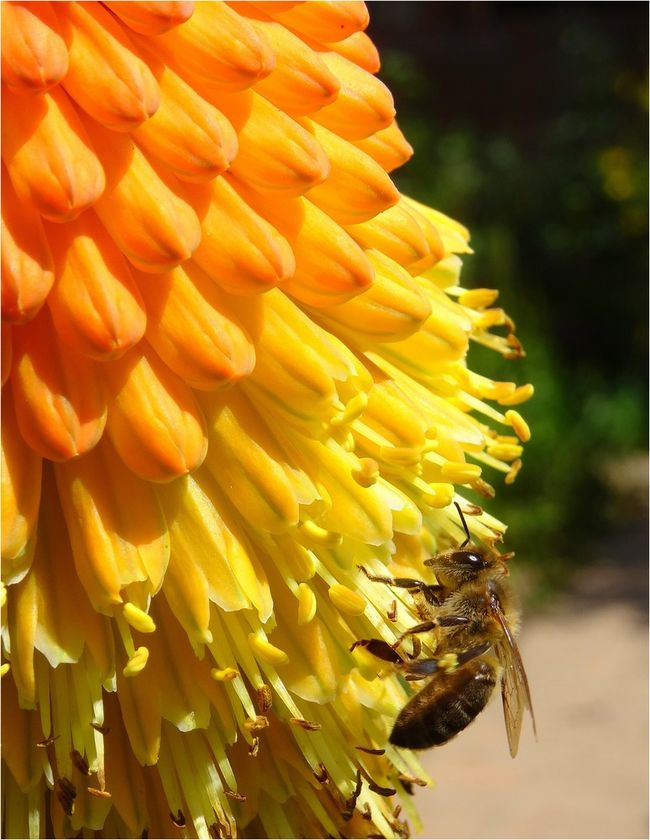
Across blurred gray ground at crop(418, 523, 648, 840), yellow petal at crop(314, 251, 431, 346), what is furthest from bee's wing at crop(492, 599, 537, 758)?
blurred gray ground at crop(418, 523, 648, 840)

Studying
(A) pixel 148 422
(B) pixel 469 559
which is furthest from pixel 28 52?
(B) pixel 469 559

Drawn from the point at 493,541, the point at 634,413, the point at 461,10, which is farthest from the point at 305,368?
the point at 461,10

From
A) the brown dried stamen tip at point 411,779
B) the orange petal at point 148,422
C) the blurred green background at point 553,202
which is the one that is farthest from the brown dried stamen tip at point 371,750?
the blurred green background at point 553,202

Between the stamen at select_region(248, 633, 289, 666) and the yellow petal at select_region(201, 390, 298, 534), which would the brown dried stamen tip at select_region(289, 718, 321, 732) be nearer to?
the stamen at select_region(248, 633, 289, 666)

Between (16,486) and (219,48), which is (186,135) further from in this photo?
(16,486)

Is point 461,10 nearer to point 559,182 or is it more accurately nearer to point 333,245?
point 559,182

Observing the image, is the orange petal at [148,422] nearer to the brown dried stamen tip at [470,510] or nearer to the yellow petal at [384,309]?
the yellow petal at [384,309]
